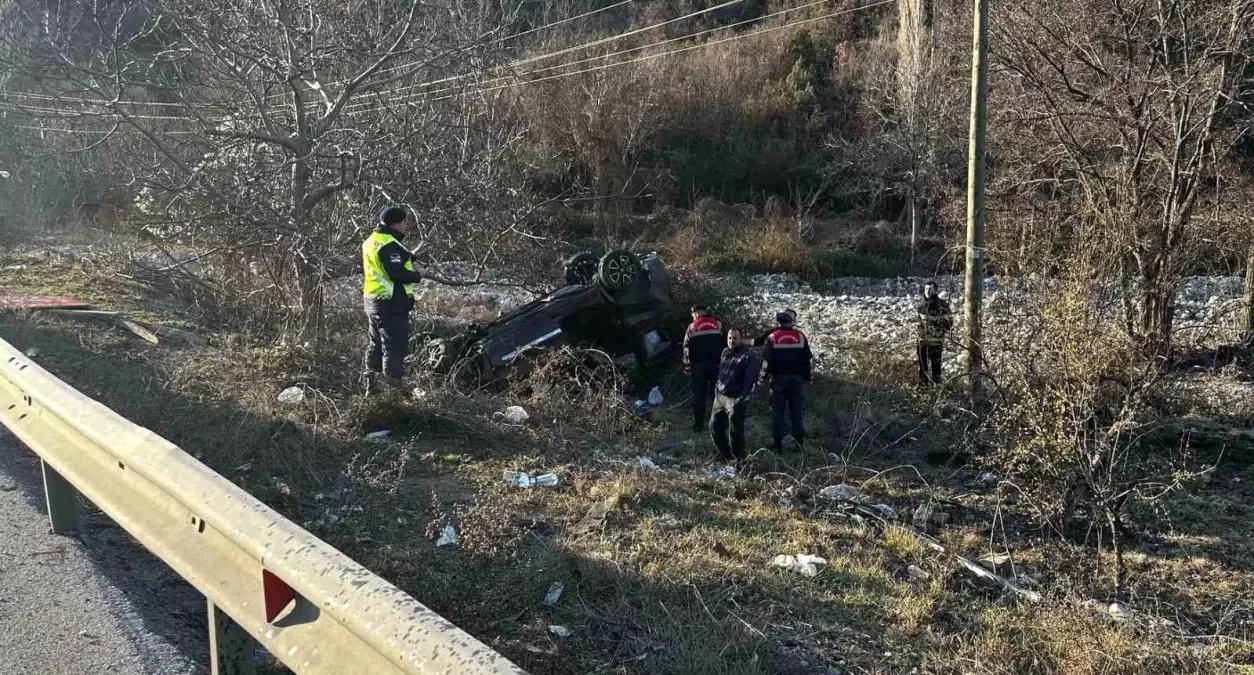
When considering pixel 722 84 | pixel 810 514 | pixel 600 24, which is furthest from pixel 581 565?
pixel 600 24

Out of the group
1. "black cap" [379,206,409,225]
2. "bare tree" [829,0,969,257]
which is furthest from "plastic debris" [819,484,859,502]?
"bare tree" [829,0,969,257]

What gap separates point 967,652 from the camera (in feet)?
13.3

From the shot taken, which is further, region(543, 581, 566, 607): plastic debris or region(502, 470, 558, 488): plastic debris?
region(502, 470, 558, 488): plastic debris

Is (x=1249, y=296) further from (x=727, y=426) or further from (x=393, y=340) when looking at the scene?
(x=393, y=340)

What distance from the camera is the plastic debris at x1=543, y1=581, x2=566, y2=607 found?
4143 millimetres

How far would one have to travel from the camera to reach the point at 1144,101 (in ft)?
36.8

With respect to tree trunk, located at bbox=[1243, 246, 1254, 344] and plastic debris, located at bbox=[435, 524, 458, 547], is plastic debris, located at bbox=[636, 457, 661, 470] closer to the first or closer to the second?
plastic debris, located at bbox=[435, 524, 458, 547]

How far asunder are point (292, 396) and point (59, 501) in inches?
105

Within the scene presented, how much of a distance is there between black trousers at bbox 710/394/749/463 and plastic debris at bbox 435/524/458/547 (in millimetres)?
3579

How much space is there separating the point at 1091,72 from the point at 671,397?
6.97 metres

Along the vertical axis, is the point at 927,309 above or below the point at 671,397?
above

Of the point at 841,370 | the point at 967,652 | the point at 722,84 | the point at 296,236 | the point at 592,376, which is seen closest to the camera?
the point at 967,652

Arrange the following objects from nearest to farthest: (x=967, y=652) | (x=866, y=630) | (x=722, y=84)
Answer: (x=967, y=652) < (x=866, y=630) < (x=722, y=84)

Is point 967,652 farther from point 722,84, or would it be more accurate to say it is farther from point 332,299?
point 722,84
